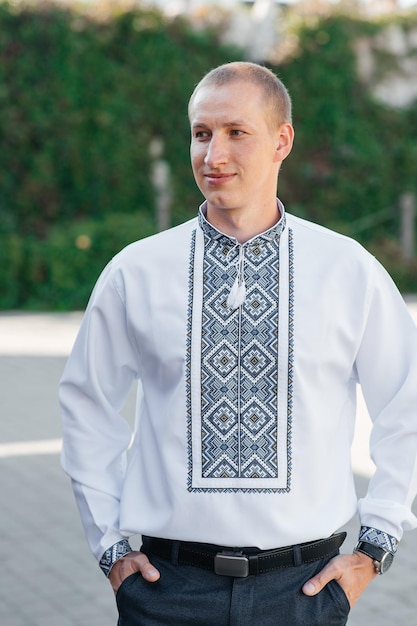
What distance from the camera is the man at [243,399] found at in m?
2.30

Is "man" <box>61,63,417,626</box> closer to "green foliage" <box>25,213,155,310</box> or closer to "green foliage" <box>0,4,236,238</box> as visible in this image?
"green foliage" <box>25,213,155,310</box>

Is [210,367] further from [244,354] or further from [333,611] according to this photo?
[333,611]

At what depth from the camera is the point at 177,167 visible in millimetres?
18609

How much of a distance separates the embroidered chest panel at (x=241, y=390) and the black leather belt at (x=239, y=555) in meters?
0.13

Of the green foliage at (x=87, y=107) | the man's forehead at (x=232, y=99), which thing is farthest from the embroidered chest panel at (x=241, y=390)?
the green foliage at (x=87, y=107)

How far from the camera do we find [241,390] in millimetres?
2334

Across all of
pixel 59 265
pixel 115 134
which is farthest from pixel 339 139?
pixel 59 265

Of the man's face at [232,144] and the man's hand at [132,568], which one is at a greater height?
the man's face at [232,144]

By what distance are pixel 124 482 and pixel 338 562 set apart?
0.50 meters

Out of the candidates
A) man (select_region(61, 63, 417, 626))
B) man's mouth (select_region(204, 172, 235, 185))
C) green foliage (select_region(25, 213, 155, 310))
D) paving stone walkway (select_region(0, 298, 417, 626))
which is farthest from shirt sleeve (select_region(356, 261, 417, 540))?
green foliage (select_region(25, 213, 155, 310))

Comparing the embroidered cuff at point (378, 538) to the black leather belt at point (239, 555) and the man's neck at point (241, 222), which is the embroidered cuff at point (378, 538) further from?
the man's neck at point (241, 222)

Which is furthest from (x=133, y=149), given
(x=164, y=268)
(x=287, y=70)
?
(x=164, y=268)

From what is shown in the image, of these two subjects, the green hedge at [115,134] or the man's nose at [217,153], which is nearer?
the man's nose at [217,153]

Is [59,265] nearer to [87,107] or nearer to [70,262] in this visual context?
[70,262]
